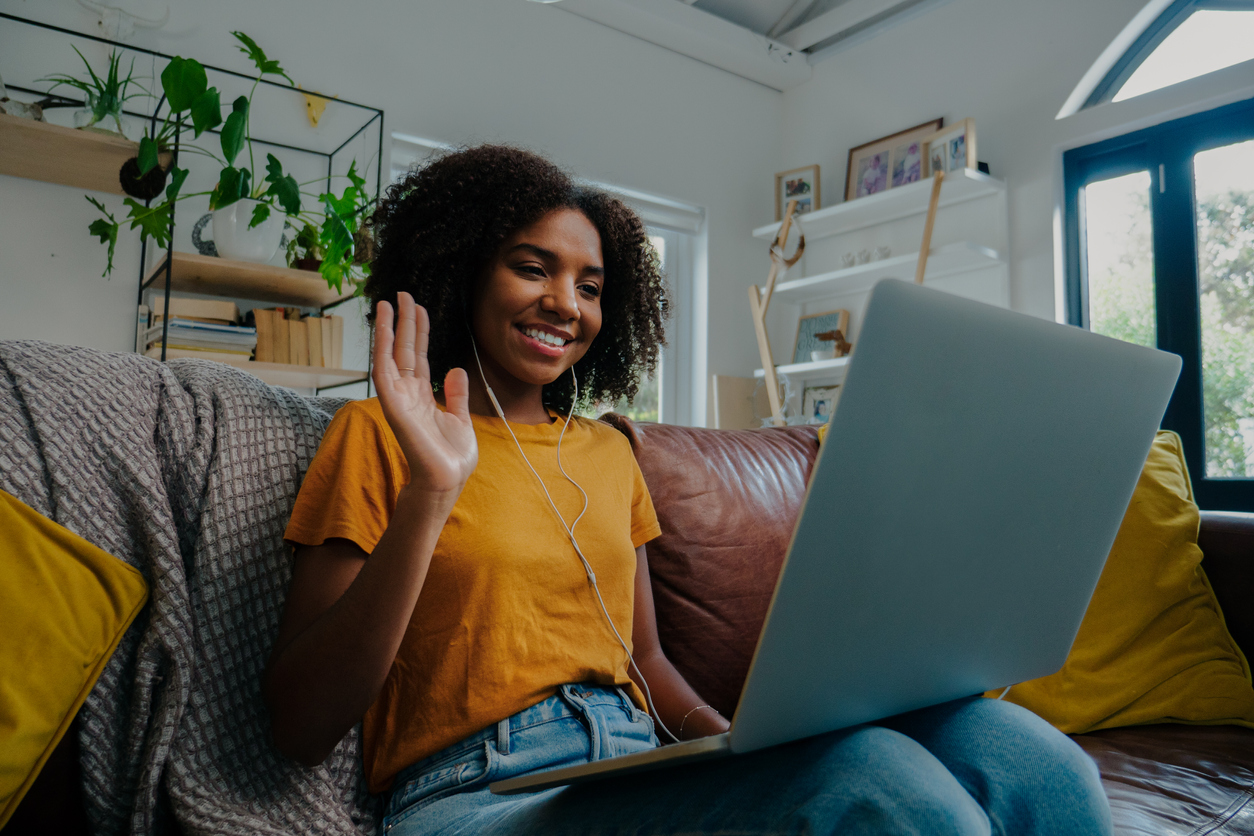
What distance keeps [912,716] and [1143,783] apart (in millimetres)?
636

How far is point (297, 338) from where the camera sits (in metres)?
2.84

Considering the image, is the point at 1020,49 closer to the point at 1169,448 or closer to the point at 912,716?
the point at 1169,448

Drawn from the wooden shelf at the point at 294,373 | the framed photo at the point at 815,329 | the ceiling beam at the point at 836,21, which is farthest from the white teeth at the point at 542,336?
the ceiling beam at the point at 836,21

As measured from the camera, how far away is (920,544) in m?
0.55

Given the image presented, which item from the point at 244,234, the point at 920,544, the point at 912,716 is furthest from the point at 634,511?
the point at 244,234

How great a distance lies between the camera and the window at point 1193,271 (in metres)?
2.89

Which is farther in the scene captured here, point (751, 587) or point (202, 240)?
point (202, 240)

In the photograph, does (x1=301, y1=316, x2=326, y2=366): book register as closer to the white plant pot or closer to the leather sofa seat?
the white plant pot

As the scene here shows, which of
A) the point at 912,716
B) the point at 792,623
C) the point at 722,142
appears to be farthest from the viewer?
the point at 722,142

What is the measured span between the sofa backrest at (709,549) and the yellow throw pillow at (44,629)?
73 cm

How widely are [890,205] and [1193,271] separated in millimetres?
1159

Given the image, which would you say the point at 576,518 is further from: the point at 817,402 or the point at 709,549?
the point at 817,402

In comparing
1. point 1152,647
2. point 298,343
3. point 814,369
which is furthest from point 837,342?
point 1152,647

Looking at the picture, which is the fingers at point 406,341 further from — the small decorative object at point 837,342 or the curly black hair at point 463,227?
the small decorative object at point 837,342
